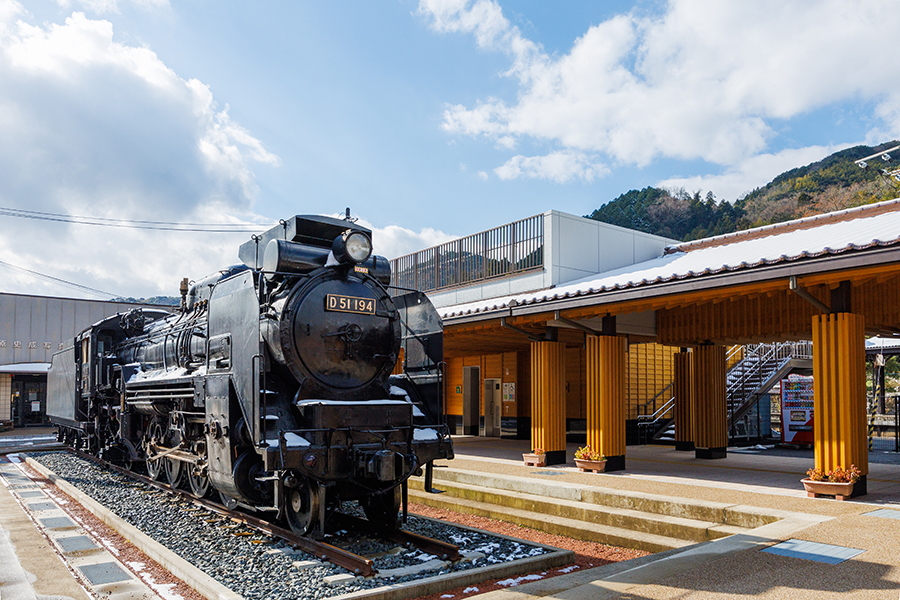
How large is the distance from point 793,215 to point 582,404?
1272 inches

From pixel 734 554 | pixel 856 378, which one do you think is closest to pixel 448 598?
pixel 734 554

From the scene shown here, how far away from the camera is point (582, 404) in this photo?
1738 centimetres

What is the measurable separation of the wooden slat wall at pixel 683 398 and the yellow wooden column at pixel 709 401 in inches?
43.5

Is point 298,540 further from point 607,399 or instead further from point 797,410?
point 797,410

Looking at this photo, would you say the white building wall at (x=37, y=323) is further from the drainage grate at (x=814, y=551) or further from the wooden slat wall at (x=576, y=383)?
the drainage grate at (x=814, y=551)

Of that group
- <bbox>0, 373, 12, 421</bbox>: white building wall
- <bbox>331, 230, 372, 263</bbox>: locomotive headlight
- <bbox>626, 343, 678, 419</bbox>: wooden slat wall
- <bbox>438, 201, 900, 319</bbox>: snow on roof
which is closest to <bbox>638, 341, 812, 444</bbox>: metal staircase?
<bbox>626, 343, 678, 419</bbox>: wooden slat wall

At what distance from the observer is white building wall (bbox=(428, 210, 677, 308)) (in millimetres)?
15242

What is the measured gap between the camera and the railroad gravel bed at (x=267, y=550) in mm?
5312

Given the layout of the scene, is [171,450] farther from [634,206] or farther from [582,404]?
[634,206]

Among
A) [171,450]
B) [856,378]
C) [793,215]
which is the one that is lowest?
[171,450]

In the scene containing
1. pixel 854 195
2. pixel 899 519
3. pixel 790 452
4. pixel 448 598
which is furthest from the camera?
pixel 854 195

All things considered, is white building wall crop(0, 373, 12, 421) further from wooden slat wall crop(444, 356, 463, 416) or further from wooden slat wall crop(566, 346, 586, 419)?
wooden slat wall crop(566, 346, 586, 419)

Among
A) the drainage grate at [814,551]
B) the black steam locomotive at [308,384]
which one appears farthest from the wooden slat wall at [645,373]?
the drainage grate at [814,551]

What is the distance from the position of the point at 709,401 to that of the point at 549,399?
371cm
